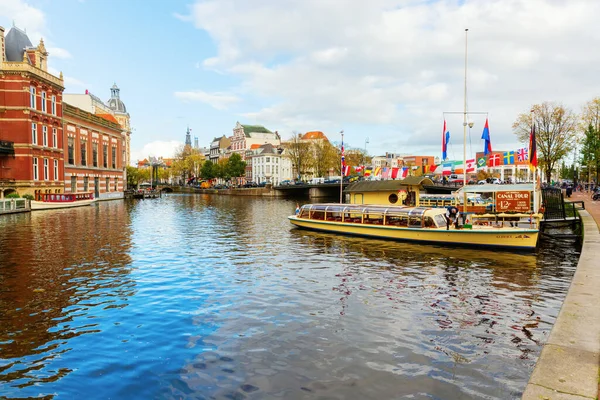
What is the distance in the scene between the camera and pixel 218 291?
52.7 feet

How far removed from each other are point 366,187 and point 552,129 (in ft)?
141

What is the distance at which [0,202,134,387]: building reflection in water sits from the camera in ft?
32.9

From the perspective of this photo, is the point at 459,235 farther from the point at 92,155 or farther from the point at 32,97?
the point at 92,155

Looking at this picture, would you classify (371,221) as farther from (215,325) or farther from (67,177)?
(67,177)

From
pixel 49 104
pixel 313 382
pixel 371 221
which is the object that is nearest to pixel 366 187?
pixel 371 221

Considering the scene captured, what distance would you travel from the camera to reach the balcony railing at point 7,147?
53.2m

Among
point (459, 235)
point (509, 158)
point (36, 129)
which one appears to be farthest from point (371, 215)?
point (36, 129)

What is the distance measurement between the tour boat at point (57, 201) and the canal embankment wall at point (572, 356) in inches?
2313

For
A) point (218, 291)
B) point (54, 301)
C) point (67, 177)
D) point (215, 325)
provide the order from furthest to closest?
point (67, 177) → point (218, 291) → point (54, 301) → point (215, 325)

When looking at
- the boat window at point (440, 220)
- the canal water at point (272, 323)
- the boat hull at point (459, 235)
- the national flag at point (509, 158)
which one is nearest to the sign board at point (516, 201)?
the boat window at point (440, 220)

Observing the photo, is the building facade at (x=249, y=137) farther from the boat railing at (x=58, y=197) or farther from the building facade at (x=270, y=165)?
the boat railing at (x=58, y=197)

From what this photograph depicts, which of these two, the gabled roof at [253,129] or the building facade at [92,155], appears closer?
the building facade at [92,155]

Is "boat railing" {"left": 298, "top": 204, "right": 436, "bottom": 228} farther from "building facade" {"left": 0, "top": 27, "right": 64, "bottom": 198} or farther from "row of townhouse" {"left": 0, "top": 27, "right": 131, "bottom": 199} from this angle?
"row of townhouse" {"left": 0, "top": 27, "right": 131, "bottom": 199}

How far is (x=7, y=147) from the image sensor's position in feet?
177
